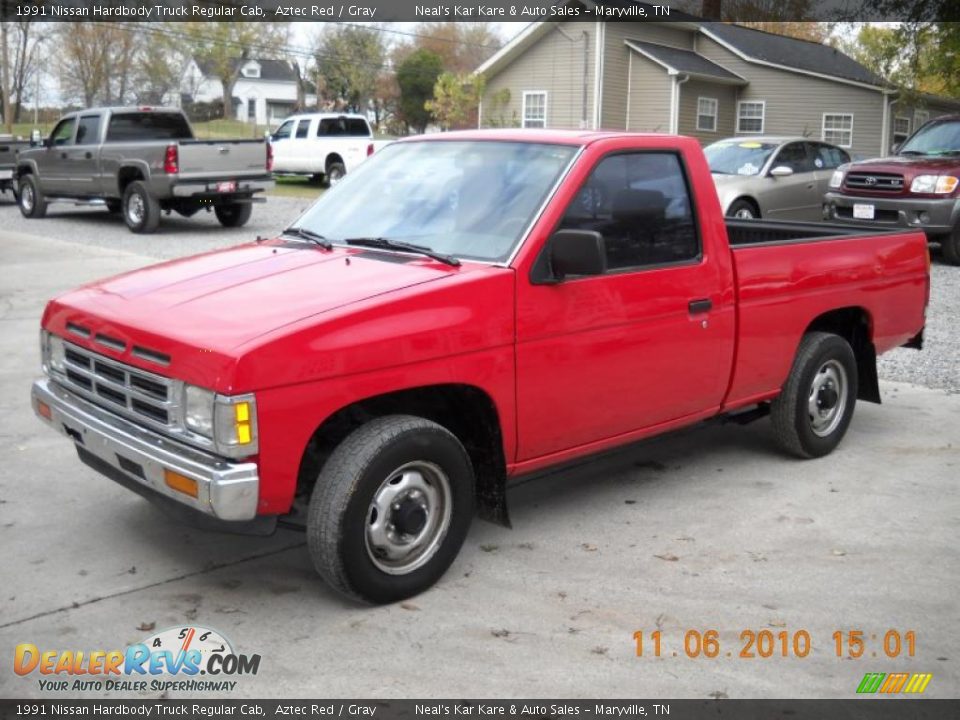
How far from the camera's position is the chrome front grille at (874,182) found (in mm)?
15125

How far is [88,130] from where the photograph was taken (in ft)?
62.7

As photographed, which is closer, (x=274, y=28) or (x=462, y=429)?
(x=462, y=429)

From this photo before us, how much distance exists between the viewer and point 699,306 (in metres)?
5.35

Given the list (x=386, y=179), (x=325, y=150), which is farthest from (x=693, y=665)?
(x=325, y=150)

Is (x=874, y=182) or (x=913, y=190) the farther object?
(x=874, y=182)

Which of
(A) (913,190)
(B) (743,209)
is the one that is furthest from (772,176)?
(A) (913,190)

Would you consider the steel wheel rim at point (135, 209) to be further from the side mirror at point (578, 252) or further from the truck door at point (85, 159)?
the side mirror at point (578, 252)

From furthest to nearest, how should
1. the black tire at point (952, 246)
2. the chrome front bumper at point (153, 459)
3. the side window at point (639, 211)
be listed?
the black tire at point (952, 246) < the side window at point (639, 211) < the chrome front bumper at point (153, 459)

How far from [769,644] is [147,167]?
15.6 metres

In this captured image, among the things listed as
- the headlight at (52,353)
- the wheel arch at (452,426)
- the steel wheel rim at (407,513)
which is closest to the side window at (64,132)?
the headlight at (52,353)

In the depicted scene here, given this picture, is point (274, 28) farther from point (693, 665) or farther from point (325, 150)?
point (693, 665)

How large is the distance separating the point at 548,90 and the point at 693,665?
33.9m

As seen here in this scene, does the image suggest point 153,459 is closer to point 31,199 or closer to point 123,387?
point 123,387

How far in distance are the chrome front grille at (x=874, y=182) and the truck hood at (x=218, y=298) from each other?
478 inches
